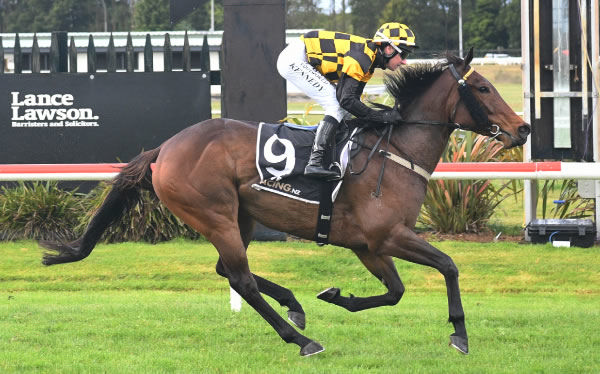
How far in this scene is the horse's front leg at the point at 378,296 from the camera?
6.00 metres

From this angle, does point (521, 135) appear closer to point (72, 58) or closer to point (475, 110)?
point (475, 110)

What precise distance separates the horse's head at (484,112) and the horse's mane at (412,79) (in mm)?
131

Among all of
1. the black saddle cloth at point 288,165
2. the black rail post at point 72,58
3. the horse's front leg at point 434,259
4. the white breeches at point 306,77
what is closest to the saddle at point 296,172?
the black saddle cloth at point 288,165

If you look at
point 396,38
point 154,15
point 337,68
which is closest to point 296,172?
point 337,68

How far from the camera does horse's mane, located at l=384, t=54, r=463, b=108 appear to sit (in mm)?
6160

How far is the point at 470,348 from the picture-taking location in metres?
5.97

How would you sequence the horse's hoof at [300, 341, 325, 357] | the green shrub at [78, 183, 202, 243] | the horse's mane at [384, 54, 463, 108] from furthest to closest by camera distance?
the green shrub at [78, 183, 202, 243] → the horse's mane at [384, 54, 463, 108] → the horse's hoof at [300, 341, 325, 357]

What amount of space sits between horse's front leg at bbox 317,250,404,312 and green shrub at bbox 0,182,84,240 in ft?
15.2

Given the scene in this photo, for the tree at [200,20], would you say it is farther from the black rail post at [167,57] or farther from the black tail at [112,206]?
the black tail at [112,206]

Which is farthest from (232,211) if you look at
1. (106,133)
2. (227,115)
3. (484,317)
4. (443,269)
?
(106,133)

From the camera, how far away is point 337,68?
20.6 feet

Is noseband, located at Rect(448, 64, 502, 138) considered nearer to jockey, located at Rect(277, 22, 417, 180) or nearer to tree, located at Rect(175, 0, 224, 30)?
jockey, located at Rect(277, 22, 417, 180)

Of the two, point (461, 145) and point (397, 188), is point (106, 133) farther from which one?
point (397, 188)

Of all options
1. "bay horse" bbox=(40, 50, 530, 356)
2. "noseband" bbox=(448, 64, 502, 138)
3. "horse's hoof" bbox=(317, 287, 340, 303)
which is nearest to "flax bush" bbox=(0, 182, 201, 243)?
"bay horse" bbox=(40, 50, 530, 356)
